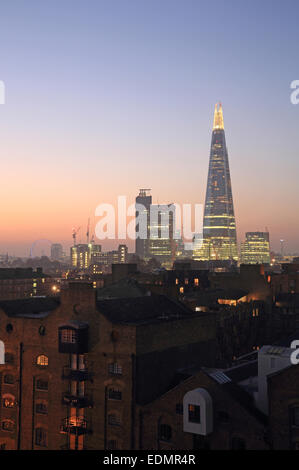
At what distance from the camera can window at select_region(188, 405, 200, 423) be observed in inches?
1602

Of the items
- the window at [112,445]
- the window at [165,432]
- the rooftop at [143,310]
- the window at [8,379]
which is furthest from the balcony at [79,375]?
the window at [165,432]

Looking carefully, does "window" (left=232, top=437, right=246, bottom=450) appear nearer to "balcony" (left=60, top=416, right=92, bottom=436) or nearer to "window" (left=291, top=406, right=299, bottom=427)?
"window" (left=291, top=406, right=299, bottom=427)

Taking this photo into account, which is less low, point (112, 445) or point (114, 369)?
point (114, 369)

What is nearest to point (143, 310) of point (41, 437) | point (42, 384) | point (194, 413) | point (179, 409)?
point (42, 384)

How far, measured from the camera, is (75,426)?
4694cm

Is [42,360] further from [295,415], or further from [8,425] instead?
[295,415]

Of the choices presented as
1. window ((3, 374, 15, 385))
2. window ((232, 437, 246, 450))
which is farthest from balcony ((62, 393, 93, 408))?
window ((232, 437, 246, 450))

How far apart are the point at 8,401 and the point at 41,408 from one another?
3.82m

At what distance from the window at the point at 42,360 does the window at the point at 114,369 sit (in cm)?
713

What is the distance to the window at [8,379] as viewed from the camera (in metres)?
51.4

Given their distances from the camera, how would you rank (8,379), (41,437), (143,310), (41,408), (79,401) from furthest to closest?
(143,310) → (8,379) → (41,408) → (41,437) → (79,401)

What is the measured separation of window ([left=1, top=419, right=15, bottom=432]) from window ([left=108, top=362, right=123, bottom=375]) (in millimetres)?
12413

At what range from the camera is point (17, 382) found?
2000 inches

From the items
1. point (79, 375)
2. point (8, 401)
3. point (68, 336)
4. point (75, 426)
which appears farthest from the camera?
point (8, 401)
